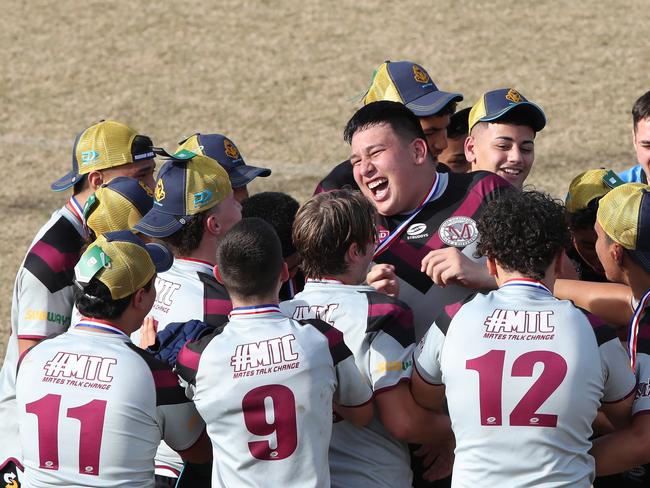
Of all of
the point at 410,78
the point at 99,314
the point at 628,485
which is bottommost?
the point at 628,485

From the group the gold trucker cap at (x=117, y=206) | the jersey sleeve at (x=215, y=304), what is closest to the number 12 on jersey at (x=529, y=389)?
the jersey sleeve at (x=215, y=304)

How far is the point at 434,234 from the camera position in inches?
190

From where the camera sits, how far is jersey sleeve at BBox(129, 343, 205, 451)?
4031 mm

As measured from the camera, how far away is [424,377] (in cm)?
408

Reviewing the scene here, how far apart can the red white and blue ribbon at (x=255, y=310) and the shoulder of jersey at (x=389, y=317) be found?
390mm

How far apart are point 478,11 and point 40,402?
46.9 ft

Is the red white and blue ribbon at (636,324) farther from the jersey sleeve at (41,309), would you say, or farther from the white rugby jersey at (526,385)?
the jersey sleeve at (41,309)

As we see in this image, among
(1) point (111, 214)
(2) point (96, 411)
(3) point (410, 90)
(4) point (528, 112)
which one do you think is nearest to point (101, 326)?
(2) point (96, 411)

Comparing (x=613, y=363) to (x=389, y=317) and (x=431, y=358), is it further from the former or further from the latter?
(x=389, y=317)

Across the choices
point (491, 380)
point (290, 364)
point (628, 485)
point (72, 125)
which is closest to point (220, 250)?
point (290, 364)

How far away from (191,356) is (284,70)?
39.8 feet

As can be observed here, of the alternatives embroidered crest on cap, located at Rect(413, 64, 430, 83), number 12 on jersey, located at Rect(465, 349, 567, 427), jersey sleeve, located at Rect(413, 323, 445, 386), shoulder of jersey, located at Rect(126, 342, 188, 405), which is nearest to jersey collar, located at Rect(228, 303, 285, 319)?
shoulder of jersey, located at Rect(126, 342, 188, 405)

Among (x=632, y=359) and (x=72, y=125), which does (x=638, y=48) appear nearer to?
(x=72, y=125)

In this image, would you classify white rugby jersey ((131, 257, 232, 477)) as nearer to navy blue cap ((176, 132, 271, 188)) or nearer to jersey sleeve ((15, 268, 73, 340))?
jersey sleeve ((15, 268, 73, 340))
